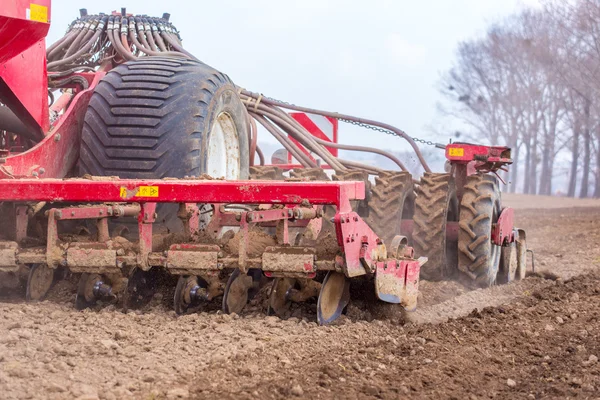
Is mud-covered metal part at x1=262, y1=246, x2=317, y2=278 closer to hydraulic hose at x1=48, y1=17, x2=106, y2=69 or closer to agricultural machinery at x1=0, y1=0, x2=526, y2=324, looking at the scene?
agricultural machinery at x1=0, y1=0, x2=526, y2=324

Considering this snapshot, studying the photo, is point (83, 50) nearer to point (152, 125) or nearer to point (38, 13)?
point (152, 125)

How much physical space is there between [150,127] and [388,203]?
8.63 ft

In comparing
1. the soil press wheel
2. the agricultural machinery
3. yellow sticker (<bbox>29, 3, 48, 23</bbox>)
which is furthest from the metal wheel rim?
yellow sticker (<bbox>29, 3, 48, 23</bbox>)

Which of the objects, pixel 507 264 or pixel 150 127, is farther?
pixel 507 264

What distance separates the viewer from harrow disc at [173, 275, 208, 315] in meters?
5.80

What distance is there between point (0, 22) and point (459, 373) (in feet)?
10.6

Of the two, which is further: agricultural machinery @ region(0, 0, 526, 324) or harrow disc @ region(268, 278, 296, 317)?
harrow disc @ region(268, 278, 296, 317)

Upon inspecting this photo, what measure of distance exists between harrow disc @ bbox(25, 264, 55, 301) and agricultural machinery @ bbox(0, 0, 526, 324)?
12mm

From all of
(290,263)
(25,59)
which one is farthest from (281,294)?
(25,59)

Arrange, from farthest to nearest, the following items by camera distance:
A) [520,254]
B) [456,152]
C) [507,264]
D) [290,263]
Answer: [520,254], [507,264], [456,152], [290,263]

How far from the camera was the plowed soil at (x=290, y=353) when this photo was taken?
4.09 m

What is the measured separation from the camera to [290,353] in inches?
186

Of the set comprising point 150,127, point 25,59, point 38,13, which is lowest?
point 150,127

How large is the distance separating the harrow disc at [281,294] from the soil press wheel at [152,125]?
972 millimetres
